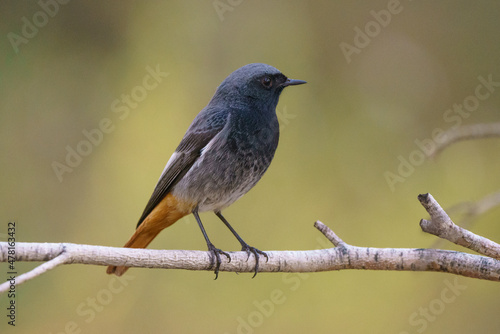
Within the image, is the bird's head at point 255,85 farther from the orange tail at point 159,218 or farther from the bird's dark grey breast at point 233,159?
the orange tail at point 159,218

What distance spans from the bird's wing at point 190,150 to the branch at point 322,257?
2.35ft

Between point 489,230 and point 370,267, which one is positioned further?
point 489,230

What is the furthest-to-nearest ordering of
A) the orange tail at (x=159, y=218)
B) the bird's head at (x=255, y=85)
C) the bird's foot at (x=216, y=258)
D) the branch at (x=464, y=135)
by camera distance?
the bird's head at (x=255, y=85)
the orange tail at (x=159, y=218)
the bird's foot at (x=216, y=258)
the branch at (x=464, y=135)

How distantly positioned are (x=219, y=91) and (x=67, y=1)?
2917mm

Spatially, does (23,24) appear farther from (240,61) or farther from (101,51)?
(240,61)

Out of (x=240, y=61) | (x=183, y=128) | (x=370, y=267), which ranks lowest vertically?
(x=370, y=267)

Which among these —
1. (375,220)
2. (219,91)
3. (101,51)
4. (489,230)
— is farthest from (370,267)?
(101,51)

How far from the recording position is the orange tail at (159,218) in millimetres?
3934

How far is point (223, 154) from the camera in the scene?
151 inches

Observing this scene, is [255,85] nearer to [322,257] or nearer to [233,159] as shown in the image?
[233,159]

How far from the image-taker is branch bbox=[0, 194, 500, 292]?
8.42ft

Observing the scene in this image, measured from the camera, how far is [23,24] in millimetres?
5910

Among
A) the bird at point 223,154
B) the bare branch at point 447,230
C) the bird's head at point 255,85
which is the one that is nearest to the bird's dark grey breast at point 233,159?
the bird at point 223,154

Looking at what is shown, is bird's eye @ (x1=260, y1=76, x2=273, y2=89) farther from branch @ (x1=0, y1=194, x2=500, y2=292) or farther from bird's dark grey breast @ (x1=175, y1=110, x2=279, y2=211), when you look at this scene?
branch @ (x1=0, y1=194, x2=500, y2=292)
